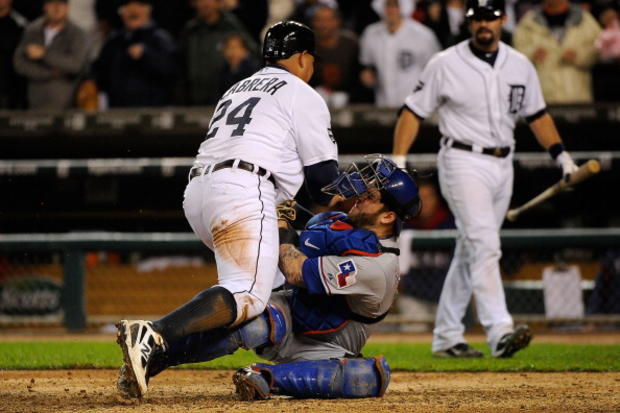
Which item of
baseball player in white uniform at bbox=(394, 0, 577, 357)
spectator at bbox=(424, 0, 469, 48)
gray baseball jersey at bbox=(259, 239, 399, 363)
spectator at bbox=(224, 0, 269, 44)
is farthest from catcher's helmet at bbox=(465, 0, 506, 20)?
spectator at bbox=(224, 0, 269, 44)

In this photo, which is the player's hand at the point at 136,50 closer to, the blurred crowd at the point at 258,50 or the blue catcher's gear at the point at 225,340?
the blurred crowd at the point at 258,50

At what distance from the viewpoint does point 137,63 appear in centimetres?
1001

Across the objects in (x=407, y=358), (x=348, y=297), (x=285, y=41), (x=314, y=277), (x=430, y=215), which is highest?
(x=285, y=41)

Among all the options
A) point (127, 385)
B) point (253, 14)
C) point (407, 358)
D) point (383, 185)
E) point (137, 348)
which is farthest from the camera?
point (253, 14)

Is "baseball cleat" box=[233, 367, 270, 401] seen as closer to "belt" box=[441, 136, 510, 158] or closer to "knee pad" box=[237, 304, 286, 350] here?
"knee pad" box=[237, 304, 286, 350]

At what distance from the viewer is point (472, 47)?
716 cm

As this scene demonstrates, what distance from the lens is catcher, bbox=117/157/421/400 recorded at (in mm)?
4504

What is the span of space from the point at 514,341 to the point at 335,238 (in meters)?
2.37

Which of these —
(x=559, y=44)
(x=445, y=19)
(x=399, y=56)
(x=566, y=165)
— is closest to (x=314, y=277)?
(x=566, y=165)

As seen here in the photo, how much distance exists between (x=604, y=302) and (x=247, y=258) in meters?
5.13

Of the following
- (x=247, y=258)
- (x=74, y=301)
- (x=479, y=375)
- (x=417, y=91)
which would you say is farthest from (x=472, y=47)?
(x=74, y=301)

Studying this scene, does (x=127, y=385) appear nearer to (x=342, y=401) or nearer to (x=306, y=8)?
(x=342, y=401)

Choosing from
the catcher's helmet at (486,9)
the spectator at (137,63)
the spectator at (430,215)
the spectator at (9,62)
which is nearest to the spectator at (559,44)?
the spectator at (430,215)

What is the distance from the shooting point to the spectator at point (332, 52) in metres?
10.1
